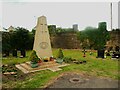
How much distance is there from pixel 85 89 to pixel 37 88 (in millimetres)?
2220

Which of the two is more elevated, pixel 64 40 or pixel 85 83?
pixel 64 40

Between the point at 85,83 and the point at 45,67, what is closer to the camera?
the point at 85,83

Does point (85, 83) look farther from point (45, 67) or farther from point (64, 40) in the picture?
point (64, 40)

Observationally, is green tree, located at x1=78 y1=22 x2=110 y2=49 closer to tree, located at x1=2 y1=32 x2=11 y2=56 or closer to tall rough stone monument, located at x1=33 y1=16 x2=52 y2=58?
tall rough stone monument, located at x1=33 y1=16 x2=52 y2=58

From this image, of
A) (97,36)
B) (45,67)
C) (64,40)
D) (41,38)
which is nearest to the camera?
(45,67)

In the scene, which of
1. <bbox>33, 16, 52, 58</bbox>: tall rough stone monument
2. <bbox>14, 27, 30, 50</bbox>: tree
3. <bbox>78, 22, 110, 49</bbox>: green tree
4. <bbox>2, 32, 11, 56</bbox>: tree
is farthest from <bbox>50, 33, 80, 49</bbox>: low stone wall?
<bbox>33, 16, 52, 58</bbox>: tall rough stone monument

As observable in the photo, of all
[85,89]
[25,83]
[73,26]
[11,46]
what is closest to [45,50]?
[25,83]

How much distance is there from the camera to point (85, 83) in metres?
8.52

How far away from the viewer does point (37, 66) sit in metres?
12.2

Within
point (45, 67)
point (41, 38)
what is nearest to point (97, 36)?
point (41, 38)

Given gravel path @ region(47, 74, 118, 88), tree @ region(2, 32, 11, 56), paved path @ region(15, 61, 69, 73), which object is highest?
tree @ region(2, 32, 11, 56)

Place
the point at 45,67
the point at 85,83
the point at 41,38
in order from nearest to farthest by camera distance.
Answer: the point at 85,83, the point at 45,67, the point at 41,38

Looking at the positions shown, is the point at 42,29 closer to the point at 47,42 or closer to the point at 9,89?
the point at 47,42

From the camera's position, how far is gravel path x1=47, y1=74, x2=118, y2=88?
321 inches
